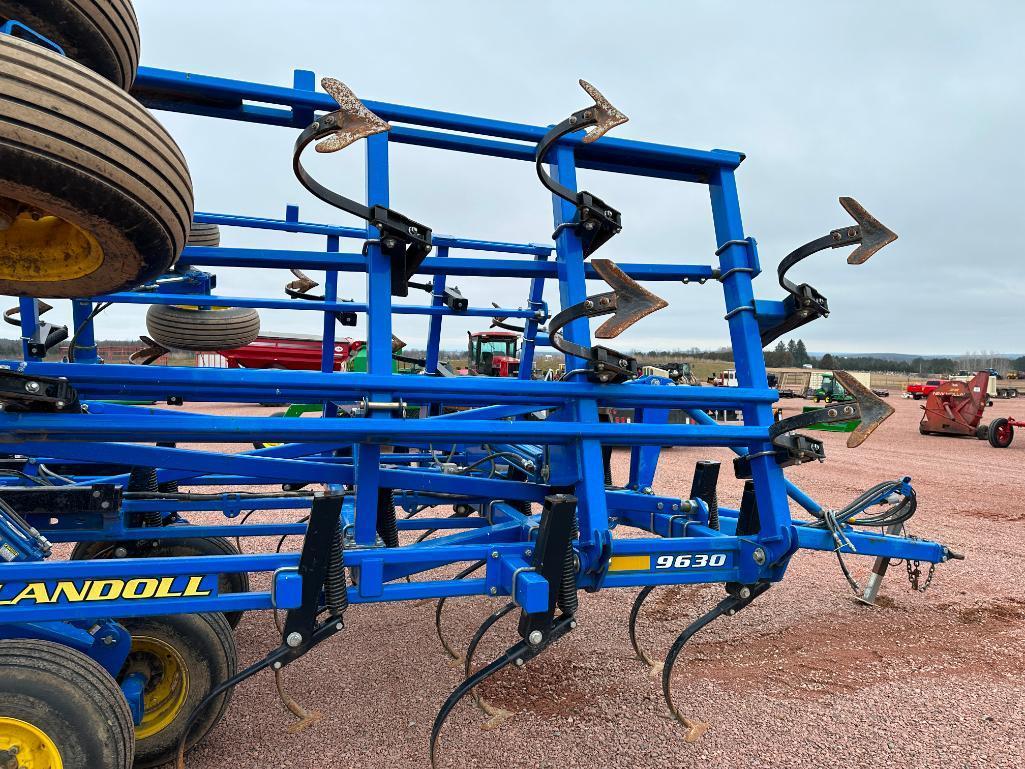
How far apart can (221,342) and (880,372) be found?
3068 inches

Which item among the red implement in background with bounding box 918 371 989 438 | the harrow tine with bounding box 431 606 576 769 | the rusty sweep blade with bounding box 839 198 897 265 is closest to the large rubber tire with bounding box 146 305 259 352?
the harrow tine with bounding box 431 606 576 769

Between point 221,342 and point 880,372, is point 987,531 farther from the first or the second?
point 880,372

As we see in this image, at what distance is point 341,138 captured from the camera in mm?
2080

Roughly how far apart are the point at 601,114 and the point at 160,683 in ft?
8.80

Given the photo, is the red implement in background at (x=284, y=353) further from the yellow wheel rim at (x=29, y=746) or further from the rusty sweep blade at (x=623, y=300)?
the yellow wheel rim at (x=29, y=746)

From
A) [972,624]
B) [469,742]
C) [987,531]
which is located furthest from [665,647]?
[987,531]

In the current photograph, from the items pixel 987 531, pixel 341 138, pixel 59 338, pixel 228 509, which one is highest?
pixel 341 138

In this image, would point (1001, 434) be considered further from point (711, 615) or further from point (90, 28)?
point (90, 28)

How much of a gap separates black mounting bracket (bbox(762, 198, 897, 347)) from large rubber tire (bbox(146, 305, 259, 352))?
4.20 metres

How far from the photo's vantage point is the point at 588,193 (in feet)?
8.13

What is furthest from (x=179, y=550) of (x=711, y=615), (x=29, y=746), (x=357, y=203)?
(x=711, y=615)

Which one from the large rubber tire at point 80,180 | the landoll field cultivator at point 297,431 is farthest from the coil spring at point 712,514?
the large rubber tire at point 80,180

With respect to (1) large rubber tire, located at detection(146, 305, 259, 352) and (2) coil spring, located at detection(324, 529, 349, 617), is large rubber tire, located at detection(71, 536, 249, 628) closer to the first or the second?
(2) coil spring, located at detection(324, 529, 349, 617)

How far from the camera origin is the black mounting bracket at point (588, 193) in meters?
2.32
